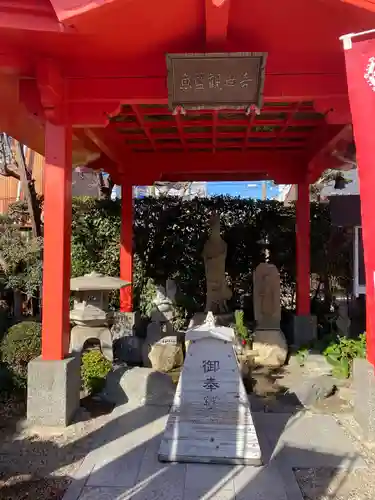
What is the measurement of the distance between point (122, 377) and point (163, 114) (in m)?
3.60

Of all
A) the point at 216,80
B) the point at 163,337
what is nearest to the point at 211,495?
the point at 216,80

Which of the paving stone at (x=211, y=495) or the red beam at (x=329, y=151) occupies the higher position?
the red beam at (x=329, y=151)

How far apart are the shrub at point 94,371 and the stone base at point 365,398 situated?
9.81 feet

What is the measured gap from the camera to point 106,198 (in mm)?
10438

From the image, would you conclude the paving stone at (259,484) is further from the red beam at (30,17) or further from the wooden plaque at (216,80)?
the red beam at (30,17)

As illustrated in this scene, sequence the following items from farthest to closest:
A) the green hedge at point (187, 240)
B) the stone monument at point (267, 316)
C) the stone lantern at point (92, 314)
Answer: the green hedge at point (187, 240) < the stone monument at point (267, 316) < the stone lantern at point (92, 314)

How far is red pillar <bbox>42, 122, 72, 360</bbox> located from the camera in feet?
14.9

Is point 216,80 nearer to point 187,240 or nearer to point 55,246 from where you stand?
point 55,246

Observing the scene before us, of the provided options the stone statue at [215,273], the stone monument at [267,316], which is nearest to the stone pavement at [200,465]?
the stone monument at [267,316]

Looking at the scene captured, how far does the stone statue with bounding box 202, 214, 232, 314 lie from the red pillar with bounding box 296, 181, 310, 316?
4.84 ft

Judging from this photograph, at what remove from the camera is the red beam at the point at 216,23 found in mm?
3431

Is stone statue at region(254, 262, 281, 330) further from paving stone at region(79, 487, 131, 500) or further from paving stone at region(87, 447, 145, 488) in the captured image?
paving stone at region(79, 487, 131, 500)

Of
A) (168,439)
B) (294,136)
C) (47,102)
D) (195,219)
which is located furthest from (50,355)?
(195,219)

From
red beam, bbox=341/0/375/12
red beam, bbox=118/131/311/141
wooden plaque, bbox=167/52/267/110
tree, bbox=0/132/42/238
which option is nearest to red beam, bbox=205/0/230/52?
wooden plaque, bbox=167/52/267/110
